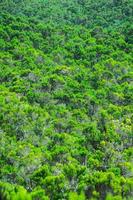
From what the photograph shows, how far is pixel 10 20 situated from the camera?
9581cm

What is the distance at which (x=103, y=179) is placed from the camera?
4228 cm

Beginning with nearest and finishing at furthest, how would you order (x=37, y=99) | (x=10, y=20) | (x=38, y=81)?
(x=37, y=99) < (x=38, y=81) < (x=10, y=20)

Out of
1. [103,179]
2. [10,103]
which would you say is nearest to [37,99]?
[10,103]

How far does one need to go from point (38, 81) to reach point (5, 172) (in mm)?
26216

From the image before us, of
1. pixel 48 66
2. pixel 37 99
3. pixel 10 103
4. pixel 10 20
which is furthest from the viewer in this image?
pixel 10 20

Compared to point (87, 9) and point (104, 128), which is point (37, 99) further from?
point (87, 9)

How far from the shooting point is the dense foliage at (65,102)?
4312cm

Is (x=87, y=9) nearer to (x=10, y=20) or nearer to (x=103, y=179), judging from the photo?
(x=10, y=20)

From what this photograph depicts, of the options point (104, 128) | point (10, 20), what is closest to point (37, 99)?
point (104, 128)

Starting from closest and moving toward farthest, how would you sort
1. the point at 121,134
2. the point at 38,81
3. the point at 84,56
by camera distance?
1. the point at 121,134
2. the point at 38,81
3. the point at 84,56

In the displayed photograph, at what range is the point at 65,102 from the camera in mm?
63750

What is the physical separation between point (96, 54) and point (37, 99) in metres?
23.8

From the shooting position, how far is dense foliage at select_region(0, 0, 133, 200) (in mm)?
43125

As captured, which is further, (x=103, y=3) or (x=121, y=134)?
(x=103, y=3)
